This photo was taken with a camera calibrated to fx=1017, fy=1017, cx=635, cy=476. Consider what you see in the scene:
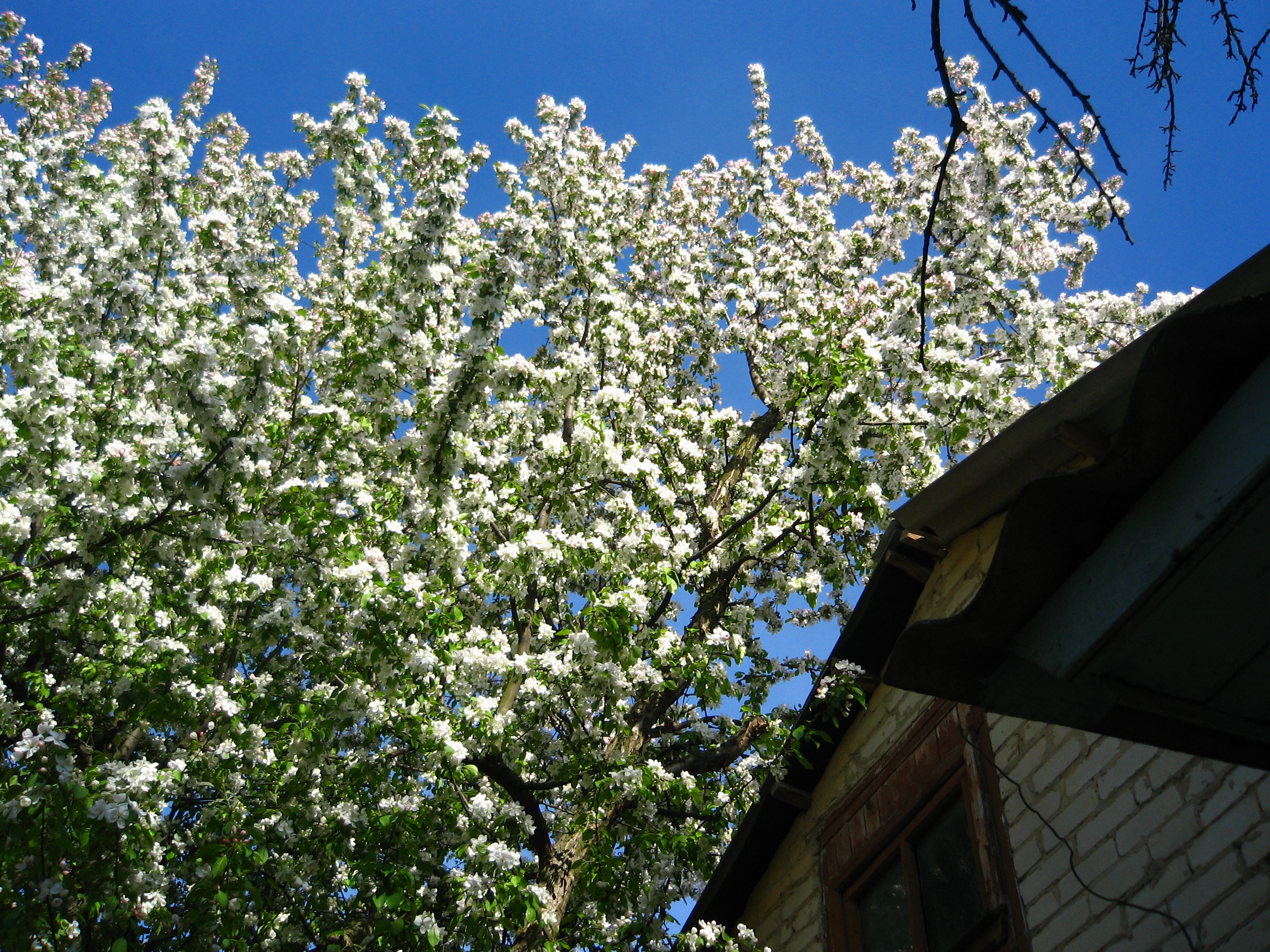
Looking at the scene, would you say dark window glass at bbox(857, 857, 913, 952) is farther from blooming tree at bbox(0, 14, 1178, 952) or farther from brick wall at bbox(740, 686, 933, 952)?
blooming tree at bbox(0, 14, 1178, 952)

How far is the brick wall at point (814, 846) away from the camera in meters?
6.32

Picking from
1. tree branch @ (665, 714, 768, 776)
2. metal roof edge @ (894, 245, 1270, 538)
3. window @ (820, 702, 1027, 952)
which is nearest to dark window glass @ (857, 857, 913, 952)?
window @ (820, 702, 1027, 952)

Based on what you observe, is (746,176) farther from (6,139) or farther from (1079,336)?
(6,139)

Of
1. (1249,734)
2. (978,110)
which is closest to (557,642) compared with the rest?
(1249,734)

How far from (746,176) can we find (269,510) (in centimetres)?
1051

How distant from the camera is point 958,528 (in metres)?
6.00

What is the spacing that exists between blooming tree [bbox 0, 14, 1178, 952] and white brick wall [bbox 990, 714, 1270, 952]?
2238 mm

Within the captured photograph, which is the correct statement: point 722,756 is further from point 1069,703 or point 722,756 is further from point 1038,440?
point 1069,703

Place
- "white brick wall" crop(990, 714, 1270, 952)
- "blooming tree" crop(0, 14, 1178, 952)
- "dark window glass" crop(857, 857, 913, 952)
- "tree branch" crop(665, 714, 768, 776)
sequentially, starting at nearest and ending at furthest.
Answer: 1. "white brick wall" crop(990, 714, 1270, 952)
2. "dark window glass" crop(857, 857, 913, 952)
3. "blooming tree" crop(0, 14, 1178, 952)
4. "tree branch" crop(665, 714, 768, 776)

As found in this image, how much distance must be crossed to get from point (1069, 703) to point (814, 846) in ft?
14.8

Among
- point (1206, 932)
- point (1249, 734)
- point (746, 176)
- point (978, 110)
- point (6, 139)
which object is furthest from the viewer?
point (746, 176)

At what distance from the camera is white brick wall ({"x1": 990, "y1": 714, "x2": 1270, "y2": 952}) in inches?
142

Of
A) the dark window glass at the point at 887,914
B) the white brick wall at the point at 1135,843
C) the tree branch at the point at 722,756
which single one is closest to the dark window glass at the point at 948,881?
the dark window glass at the point at 887,914

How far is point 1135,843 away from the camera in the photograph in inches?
162
